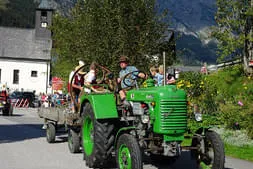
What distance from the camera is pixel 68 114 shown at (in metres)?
11.0

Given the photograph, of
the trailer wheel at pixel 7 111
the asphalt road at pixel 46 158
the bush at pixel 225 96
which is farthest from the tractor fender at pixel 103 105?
the trailer wheel at pixel 7 111

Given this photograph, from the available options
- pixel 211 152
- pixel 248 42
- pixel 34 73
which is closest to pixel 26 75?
pixel 34 73

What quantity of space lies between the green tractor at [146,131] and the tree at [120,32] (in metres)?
12.5

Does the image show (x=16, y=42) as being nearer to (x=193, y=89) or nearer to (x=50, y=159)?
(x=193, y=89)

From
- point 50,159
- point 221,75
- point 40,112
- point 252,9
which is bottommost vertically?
point 50,159

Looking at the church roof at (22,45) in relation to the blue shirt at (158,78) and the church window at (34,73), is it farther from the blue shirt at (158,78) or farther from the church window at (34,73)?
the blue shirt at (158,78)

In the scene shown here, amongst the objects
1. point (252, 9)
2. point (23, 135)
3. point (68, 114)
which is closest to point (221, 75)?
point (252, 9)

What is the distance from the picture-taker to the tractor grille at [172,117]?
7.78 m

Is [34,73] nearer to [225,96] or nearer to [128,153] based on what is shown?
[225,96]

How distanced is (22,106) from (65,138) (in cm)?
3487

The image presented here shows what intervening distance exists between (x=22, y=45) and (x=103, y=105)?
6485 cm

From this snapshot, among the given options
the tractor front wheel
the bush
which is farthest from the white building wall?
the tractor front wheel

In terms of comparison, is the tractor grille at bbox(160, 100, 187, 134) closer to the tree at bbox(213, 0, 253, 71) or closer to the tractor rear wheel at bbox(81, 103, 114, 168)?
the tractor rear wheel at bbox(81, 103, 114, 168)

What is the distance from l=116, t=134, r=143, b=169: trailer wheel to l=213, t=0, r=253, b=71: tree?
20.6m
